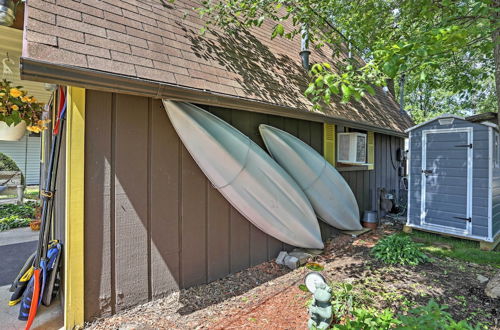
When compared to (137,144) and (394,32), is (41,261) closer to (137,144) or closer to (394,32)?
(137,144)

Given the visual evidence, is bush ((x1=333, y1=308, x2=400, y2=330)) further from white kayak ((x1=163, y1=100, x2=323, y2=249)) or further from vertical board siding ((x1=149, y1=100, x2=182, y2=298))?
vertical board siding ((x1=149, y1=100, x2=182, y2=298))

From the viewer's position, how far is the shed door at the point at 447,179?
4395mm

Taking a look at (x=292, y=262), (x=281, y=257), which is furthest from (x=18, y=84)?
(x=292, y=262)

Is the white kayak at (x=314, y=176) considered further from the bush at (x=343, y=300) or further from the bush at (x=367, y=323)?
the bush at (x=367, y=323)

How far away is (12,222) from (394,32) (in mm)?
7925

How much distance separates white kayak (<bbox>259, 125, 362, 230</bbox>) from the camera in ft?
11.8

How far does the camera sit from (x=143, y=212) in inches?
98.0

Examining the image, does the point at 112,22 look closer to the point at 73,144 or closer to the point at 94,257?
the point at 73,144

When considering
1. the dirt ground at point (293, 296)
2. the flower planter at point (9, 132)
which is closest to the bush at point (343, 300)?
the dirt ground at point (293, 296)

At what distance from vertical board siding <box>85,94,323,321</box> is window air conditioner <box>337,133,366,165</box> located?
278 centimetres

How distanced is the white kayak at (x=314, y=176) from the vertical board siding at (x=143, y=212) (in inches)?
34.7

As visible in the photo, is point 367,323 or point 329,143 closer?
point 367,323

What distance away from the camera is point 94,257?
223cm

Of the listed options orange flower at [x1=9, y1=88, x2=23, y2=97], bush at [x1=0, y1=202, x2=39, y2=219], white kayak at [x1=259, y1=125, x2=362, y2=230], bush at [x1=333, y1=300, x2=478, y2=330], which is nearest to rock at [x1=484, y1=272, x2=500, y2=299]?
bush at [x1=333, y1=300, x2=478, y2=330]
